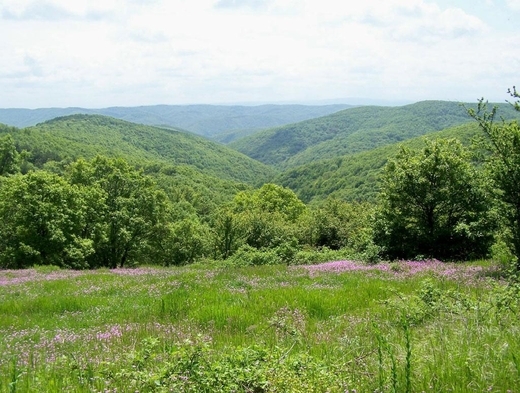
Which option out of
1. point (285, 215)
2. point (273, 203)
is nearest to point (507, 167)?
point (285, 215)

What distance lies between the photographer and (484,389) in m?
3.25

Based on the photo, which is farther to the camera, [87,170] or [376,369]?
[87,170]

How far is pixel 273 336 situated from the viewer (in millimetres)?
5906

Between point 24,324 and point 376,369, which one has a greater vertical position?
point 376,369

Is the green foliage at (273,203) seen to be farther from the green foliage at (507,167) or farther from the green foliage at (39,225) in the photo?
the green foliage at (507,167)

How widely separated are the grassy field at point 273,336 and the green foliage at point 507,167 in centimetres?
160

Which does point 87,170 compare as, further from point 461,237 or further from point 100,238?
point 461,237

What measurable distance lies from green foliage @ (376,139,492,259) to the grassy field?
5213 millimetres

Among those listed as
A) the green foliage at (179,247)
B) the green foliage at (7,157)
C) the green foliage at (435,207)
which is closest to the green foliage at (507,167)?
the green foliage at (435,207)

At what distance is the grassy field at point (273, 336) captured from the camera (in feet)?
11.9

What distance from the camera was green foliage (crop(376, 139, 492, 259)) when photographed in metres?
17.8

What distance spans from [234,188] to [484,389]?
15521 centimetres

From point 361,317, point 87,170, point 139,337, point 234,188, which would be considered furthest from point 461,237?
point 234,188

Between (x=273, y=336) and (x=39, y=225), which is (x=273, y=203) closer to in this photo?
(x=39, y=225)
